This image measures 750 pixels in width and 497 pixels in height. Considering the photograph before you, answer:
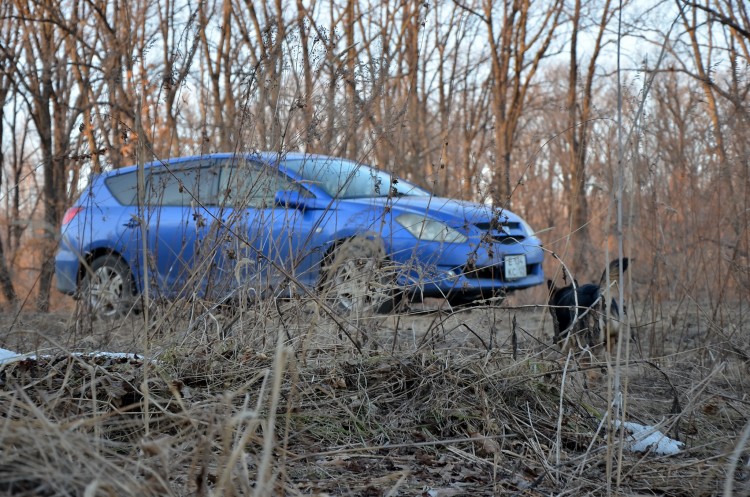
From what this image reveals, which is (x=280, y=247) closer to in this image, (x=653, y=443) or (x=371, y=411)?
(x=371, y=411)

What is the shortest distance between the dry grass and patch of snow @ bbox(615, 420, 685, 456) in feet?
0.12

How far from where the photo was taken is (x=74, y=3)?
28.1 ft

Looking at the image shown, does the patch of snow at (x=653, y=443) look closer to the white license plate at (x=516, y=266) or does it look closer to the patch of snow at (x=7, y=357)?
the patch of snow at (x=7, y=357)

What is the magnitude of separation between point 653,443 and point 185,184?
306 cm

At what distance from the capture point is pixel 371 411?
2.22 metres

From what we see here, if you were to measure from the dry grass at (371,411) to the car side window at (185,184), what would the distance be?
0.51m

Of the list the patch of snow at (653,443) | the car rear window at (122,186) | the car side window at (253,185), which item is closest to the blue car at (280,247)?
the car side window at (253,185)

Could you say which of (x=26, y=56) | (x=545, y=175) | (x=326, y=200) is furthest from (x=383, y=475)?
(x=545, y=175)

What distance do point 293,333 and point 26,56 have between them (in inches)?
306

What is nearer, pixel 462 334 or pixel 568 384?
pixel 568 384

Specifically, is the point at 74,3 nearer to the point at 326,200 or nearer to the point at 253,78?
the point at 326,200

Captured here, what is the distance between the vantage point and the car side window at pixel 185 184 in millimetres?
2897

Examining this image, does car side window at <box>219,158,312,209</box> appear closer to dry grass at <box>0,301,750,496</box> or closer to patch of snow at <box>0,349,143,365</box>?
dry grass at <box>0,301,750,496</box>

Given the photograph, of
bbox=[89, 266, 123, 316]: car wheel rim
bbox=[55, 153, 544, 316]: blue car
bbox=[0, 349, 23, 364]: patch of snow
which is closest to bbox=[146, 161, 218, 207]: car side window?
bbox=[55, 153, 544, 316]: blue car
